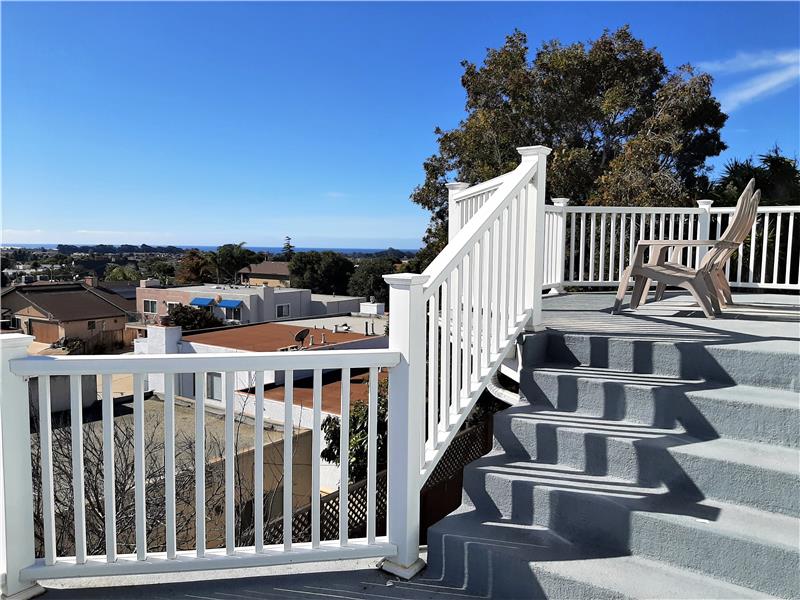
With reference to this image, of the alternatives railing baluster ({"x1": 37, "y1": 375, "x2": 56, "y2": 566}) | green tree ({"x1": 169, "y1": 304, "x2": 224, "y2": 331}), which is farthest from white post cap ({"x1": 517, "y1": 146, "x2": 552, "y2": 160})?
green tree ({"x1": 169, "y1": 304, "x2": 224, "y2": 331})

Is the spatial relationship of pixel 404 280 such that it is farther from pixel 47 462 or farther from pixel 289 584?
pixel 47 462

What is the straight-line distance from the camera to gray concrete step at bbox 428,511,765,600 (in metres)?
1.84

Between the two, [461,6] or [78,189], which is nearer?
[461,6]

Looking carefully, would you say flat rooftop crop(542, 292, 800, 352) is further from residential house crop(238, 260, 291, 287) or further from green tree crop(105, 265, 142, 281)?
residential house crop(238, 260, 291, 287)

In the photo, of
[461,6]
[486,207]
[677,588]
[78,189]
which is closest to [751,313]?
[486,207]

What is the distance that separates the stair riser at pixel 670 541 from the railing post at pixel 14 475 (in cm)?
200

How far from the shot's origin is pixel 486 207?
272 cm

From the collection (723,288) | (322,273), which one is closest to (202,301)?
(322,273)

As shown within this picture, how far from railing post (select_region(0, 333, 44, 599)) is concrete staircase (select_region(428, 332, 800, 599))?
1.55 meters

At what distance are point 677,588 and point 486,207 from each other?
1781 millimetres

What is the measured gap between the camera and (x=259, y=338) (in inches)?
825

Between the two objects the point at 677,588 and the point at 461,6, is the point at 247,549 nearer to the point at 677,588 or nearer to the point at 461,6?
the point at 677,588

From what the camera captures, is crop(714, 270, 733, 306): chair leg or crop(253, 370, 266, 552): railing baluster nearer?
crop(253, 370, 266, 552): railing baluster

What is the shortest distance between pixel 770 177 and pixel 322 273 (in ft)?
161
